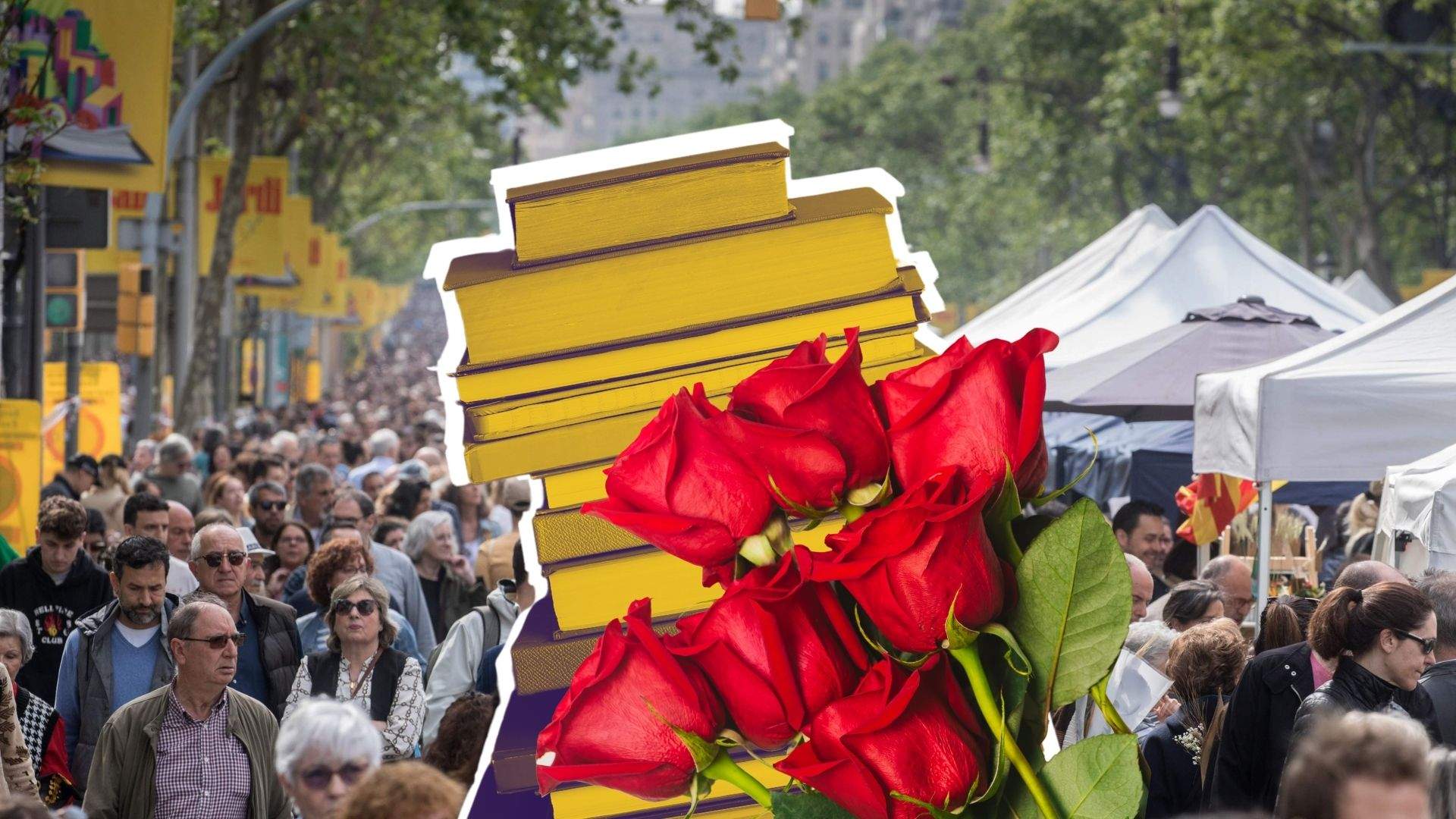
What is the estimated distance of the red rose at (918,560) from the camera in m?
2.03

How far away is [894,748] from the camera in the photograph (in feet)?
6.77

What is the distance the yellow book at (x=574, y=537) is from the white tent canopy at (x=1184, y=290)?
1072 cm

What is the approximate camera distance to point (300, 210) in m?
27.4

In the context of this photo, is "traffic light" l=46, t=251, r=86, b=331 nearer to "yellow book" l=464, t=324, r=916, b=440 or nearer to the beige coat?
the beige coat

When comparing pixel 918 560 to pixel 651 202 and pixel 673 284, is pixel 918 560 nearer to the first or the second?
pixel 673 284

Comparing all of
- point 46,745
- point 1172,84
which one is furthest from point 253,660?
point 1172,84

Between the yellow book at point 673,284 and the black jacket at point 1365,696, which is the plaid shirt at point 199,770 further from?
the yellow book at point 673,284

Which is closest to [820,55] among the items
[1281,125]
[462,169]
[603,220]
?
[462,169]

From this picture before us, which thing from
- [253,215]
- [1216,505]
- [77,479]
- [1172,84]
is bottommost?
[77,479]

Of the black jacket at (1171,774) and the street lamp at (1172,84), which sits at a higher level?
the street lamp at (1172,84)

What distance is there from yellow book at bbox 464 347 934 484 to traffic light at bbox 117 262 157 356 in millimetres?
18407

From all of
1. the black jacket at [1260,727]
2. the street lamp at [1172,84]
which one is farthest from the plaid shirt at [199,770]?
the street lamp at [1172,84]

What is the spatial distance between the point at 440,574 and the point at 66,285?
7406mm

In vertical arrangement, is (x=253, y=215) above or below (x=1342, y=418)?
above
